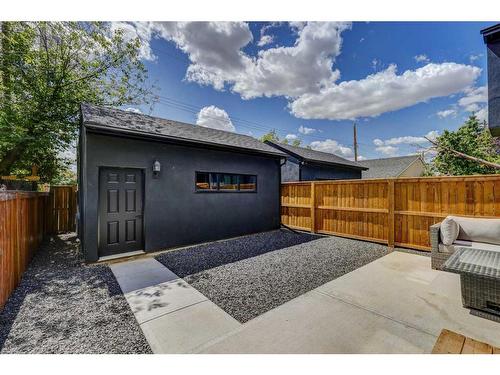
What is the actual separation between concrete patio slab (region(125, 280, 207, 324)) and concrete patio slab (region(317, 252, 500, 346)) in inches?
79.7

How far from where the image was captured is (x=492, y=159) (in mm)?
10438

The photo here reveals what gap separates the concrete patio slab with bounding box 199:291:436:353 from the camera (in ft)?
6.81

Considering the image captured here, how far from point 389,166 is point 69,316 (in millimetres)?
22610

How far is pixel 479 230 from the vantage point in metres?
4.14

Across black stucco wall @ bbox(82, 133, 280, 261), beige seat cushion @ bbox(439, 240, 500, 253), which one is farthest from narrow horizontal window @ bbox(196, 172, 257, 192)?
beige seat cushion @ bbox(439, 240, 500, 253)

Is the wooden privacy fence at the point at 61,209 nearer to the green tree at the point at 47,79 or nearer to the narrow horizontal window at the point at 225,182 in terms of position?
the green tree at the point at 47,79

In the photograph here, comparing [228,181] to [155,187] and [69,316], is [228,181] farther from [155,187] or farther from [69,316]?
[69,316]

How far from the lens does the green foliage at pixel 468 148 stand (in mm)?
11172

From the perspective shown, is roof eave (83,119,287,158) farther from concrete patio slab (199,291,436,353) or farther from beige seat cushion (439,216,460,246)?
beige seat cushion (439,216,460,246)

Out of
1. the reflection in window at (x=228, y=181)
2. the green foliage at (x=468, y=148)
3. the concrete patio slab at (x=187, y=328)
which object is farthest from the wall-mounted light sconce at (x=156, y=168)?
the green foliage at (x=468, y=148)

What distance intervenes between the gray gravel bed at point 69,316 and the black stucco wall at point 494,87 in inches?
251
